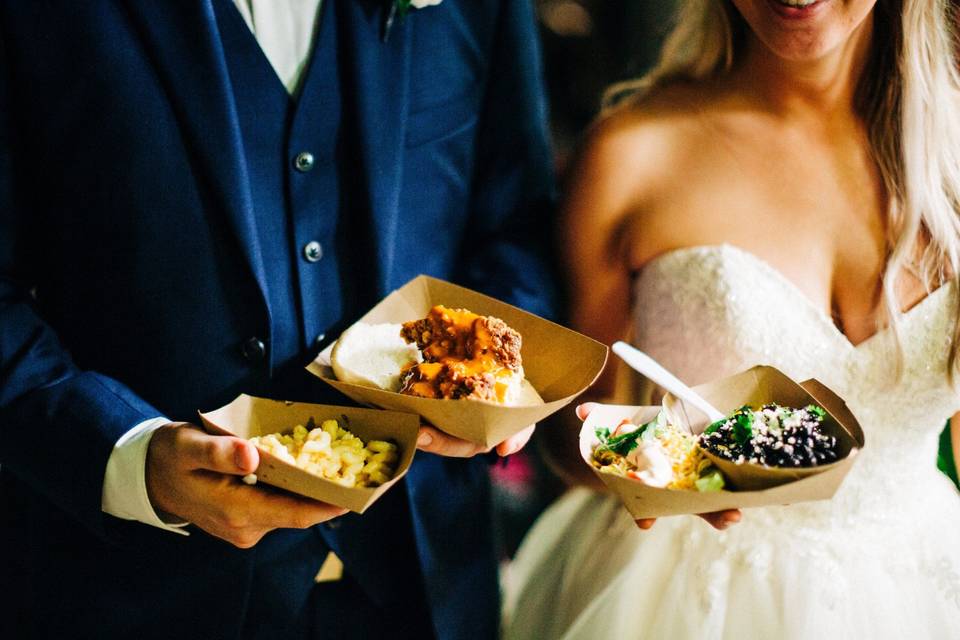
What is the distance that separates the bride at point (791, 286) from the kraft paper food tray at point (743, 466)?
27 cm

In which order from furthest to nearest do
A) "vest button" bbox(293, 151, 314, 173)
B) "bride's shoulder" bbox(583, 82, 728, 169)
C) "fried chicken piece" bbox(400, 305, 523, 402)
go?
"bride's shoulder" bbox(583, 82, 728, 169)
"vest button" bbox(293, 151, 314, 173)
"fried chicken piece" bbox(400, 305, 523, 402)

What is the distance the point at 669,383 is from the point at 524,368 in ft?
0.74

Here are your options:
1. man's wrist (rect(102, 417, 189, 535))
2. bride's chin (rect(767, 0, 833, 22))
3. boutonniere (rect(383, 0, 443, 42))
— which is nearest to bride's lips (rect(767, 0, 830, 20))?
bride's chin (rect(767, 0, 833, 22))

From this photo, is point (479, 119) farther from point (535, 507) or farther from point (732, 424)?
point (535, 507)

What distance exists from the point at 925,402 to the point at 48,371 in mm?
1503

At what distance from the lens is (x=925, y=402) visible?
152 centimetres

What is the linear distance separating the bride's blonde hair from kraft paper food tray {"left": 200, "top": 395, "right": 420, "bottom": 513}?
3.06ft

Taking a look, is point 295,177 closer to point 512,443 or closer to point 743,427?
point 512,443

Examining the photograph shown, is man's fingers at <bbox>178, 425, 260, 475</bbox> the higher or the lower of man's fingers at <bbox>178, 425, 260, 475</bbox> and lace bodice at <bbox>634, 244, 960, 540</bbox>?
the higher

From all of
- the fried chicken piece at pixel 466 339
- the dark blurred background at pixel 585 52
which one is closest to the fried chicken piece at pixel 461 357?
the fried chicken piece at pixel 466 339

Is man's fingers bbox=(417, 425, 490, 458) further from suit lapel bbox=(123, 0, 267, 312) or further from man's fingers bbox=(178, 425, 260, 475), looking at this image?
suit lapel bbox=(123, 0, 267, 312)

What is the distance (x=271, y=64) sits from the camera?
4.25 feet

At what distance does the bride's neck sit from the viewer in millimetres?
1616

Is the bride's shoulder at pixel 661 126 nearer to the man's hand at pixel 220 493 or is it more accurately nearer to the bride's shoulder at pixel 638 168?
the bride's shoulder at pixel 638 168
